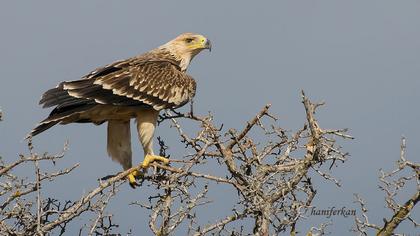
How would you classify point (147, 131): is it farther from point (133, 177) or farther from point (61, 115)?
point (61, 115)

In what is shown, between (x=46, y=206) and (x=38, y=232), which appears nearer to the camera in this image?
(x=38, y=232)

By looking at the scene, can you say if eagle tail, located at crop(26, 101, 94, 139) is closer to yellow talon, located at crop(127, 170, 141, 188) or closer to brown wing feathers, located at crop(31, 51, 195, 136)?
brown wing feathers, located at crop(31, 51, 195, 136)

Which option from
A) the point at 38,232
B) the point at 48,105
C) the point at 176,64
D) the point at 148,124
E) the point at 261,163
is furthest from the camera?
the point at 176,64

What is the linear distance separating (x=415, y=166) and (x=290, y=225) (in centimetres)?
97

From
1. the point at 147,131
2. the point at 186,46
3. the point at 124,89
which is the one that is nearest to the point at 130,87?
the point at 124,89

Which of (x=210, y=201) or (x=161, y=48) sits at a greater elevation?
(x=161, y=48)

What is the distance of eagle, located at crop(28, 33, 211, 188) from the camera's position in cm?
712

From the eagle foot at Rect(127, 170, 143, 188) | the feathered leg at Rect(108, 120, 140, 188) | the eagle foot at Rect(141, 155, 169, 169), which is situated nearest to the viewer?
the eagle foot at Rect(141, 155, 169, 169)

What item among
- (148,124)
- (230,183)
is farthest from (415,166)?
(148,124)

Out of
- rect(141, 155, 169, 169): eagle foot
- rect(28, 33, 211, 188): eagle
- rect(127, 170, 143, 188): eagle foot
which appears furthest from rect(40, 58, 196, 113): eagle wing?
rect(127, 170, 143, 188): eagle foot

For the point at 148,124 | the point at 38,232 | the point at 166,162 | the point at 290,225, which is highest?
the point at 148,124

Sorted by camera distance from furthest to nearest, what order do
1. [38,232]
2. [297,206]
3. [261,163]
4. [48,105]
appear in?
[48,105], [261,163], [297,206], [38,232]

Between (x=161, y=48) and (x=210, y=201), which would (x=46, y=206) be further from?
(x=161, y=48)

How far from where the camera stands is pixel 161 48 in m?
9.24
